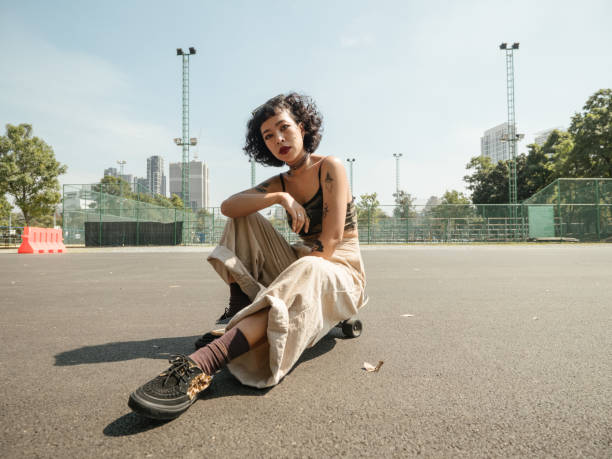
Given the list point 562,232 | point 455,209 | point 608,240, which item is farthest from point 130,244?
point 608,240

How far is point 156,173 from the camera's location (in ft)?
504

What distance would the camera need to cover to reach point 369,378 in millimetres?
1880

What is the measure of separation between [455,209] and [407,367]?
2343 centimetres

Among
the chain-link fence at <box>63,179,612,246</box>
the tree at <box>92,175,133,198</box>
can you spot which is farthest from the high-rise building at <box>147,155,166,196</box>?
the chain-link fence at <box>63,179,612,246</box>

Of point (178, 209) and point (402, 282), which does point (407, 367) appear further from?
point (178, 209)

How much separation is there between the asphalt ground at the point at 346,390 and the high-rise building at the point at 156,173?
155029mm

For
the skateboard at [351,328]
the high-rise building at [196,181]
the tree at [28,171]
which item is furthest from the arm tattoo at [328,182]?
the high-rise building at [196,181]

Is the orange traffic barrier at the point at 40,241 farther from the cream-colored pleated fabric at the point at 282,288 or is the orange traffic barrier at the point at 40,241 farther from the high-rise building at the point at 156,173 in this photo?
the high-rise building at the point at 156,173

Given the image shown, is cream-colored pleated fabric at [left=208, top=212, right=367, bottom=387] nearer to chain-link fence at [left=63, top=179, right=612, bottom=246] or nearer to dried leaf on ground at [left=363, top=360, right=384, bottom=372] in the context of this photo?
dried leaf on ground at [left=363, top=360, right=384, bottom=372]

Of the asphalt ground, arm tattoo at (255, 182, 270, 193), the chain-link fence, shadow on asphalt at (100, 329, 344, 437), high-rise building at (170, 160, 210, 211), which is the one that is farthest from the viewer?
high-rise building at (170, 160, 210, 211)

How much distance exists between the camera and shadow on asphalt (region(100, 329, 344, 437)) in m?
1.38

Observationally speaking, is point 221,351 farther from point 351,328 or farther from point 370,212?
point 370,212

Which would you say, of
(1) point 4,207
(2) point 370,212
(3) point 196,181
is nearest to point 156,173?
(3) point 196,181

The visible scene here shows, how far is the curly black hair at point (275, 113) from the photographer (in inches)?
97.3
